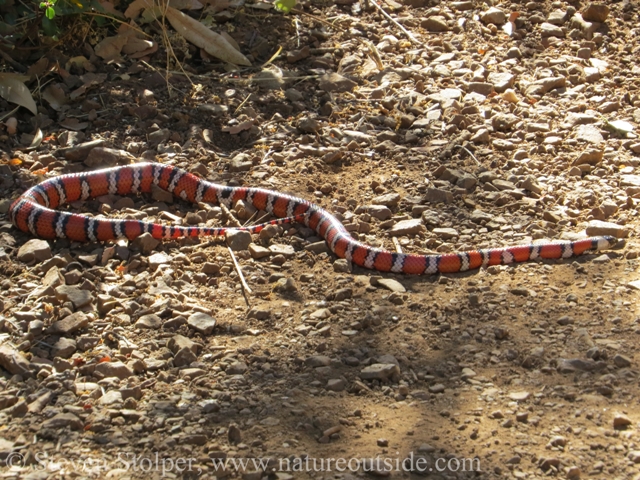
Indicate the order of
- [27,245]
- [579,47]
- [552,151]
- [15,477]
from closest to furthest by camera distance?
[15,477]
[27,245]
[552,151]
[579,47]

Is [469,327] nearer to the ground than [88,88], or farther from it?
nearer to the ground

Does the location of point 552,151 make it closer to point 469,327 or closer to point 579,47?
point 579,47

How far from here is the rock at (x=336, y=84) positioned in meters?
9.35

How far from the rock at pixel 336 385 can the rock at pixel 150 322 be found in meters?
1.42

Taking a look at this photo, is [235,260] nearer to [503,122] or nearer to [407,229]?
[407,229]

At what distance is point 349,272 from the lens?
681 centimetres

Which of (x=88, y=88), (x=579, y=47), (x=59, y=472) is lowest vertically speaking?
(x=59, y=472)

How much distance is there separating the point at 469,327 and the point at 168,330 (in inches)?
87.8

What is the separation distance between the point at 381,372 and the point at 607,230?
297 centimetres

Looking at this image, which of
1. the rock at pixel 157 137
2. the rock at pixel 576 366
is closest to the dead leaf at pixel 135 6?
the rock at pixel 157 137

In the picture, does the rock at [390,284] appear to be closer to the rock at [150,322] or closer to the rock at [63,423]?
the rock at [150,322]

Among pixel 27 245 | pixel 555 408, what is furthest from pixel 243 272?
pixel 555 408

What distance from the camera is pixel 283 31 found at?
10.2m

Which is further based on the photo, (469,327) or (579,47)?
(579,47)
